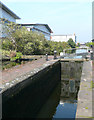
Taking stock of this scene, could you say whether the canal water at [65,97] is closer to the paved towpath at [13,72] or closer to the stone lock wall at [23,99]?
the stone lock wall at [23,99]

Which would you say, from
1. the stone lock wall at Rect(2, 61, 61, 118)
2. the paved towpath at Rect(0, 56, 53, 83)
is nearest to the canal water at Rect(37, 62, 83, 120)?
the stone lock wall at Rect(2, 61, 61, 118)

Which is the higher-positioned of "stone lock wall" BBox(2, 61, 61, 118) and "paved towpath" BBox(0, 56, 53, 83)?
"paved towpath" BBox(0, 56, 53, 83)

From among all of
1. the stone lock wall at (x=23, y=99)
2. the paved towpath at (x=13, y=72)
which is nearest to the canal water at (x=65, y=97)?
the stone lock wall at (x=23, y=99)

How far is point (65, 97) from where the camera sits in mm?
10992

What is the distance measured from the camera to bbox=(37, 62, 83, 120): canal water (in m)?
7.81

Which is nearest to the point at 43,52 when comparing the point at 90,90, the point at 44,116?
the point at 44,116

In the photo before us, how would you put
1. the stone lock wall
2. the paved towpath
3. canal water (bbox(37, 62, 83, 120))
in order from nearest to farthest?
the stone lock wall
the paved towpath
canal water (bbox(37, 62, 83, 120))

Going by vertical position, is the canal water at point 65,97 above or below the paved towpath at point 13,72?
below

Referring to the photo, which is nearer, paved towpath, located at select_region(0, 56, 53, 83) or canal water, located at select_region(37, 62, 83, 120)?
paved towpath, located at select_region(0, 56, 53, 83)

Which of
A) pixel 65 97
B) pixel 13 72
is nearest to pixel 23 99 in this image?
pixel 13 72

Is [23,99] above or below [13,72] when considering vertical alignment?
below

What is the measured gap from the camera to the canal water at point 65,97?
781 cm

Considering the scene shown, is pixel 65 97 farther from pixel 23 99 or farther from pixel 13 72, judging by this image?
pixel 23 99

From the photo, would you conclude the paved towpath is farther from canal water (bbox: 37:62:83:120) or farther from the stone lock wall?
canal water (bbox: 37:62:83:120)
